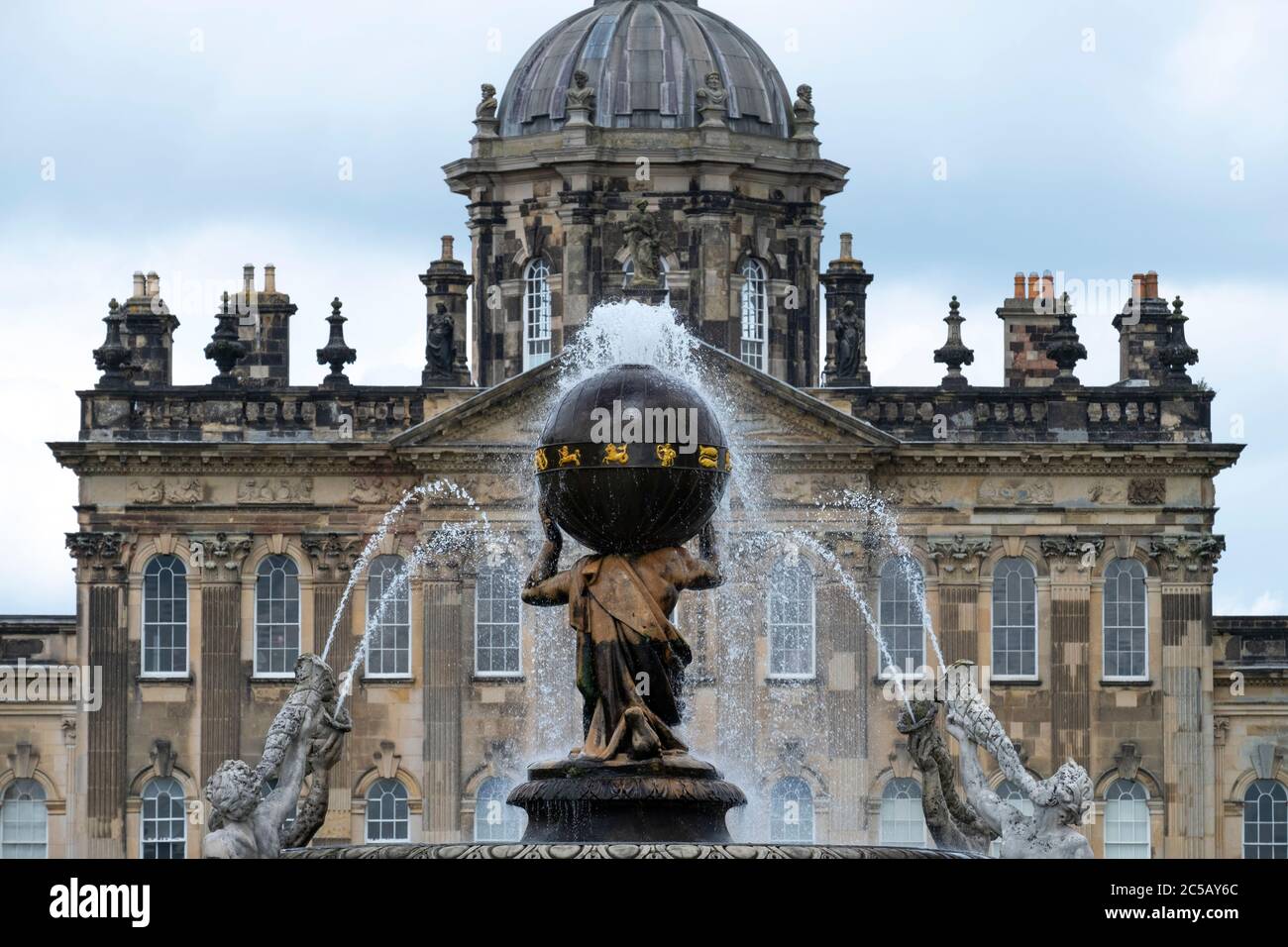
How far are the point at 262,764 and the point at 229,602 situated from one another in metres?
32.1

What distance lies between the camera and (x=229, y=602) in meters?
63.5

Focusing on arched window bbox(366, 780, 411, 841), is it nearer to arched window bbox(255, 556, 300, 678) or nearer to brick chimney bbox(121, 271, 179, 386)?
arched window bbox(255, 556, 300, 678)

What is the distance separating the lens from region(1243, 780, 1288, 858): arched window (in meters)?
64.0

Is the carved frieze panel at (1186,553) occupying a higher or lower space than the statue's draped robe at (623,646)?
higher

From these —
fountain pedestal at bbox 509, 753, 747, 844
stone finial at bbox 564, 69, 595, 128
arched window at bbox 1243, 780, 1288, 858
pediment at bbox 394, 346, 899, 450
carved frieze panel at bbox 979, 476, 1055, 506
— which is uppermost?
stone finial at bbox 564, 69, 595, 128

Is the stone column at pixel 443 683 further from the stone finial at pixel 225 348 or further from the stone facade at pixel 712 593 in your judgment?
the stone finial at pixel 225 348

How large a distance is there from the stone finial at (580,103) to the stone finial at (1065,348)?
8.90m

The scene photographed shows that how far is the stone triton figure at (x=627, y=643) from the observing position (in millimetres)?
29797

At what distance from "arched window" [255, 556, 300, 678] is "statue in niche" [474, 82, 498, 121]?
927cm

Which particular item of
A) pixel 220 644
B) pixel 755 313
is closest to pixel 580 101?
pixel 755 313

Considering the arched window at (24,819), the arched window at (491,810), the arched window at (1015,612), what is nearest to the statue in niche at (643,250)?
the arched window at (491,810)

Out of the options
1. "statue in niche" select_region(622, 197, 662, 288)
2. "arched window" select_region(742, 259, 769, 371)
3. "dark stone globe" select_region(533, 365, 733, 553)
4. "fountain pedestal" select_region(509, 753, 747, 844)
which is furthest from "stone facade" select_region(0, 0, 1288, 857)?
"fountain pedestal" select_region(509, 753, 747, 844)
